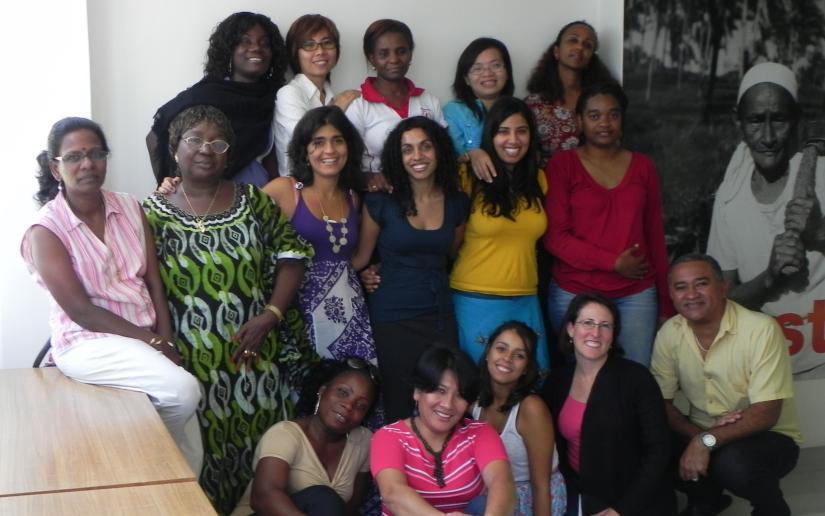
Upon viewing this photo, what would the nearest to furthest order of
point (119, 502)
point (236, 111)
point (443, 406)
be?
point (119, 502), point (443, 406), point (236, 111)

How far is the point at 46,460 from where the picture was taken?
2.38 metres

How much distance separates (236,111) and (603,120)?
4.66 feet

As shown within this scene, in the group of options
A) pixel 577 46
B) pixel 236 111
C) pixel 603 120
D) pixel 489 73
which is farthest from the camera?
pixel 577 46

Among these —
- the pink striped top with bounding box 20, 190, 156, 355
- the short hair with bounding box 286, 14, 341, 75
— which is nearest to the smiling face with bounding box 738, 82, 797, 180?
the short hair with bounding box 286, 14, 341, 75

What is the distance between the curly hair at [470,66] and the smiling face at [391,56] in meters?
0.31

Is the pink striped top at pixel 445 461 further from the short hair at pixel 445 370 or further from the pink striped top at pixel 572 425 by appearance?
the pink striped top at pixel 572 425

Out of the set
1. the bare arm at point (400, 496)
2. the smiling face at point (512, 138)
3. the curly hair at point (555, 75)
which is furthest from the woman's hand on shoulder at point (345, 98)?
the bare arm at point (400, 496)

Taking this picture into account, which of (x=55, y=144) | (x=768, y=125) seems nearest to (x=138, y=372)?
(x=55, y=144)

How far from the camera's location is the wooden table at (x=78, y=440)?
2258 millimetres

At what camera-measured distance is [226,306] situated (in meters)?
3.36

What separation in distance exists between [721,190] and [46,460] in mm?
3616

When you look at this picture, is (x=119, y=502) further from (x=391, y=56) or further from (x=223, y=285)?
(x=391, y=56)

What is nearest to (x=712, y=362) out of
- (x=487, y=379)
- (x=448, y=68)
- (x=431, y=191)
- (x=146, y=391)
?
(x=487, y=379)

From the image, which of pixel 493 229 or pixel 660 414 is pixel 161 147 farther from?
pixel 660 414
